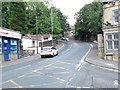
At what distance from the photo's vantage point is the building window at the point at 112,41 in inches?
728

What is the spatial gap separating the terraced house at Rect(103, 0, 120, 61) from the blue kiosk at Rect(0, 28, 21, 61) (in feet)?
46.9

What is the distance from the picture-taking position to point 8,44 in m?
22.6

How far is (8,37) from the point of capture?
22328 millimetres

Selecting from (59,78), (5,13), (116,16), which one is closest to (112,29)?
(116,16)

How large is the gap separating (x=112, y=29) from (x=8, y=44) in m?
15.8

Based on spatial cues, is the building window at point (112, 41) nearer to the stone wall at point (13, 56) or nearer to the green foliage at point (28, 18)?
the stone wall at point (13, 56)

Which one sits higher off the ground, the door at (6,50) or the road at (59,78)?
the door at (6,50)

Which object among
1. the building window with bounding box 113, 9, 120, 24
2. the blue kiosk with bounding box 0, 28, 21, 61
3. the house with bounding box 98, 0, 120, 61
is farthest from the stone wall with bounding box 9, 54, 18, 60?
the building window with bounding box 113, 9, 120, 24

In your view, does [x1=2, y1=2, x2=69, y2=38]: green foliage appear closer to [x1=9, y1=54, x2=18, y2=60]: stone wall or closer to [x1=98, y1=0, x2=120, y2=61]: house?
[x1=9, y1=54, x2=18, y2=60]: stone wall

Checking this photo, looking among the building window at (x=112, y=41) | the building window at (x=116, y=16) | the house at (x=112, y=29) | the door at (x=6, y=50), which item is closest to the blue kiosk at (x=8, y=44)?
the door at (x=6, y=50)

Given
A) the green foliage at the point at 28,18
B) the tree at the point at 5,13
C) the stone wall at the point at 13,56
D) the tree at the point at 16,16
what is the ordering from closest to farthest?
the stone wall at the point at 13,56 → the tree at the point at 16,16 → the green foliage at the point at 28,18 → the tree at the point at 5,13

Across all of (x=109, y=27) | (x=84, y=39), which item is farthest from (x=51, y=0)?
(x=109, y=27)

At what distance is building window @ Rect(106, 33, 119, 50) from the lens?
60.7 feet

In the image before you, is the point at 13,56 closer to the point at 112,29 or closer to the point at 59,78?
the point at 112,29
